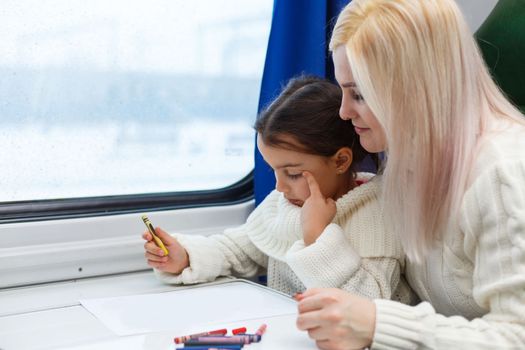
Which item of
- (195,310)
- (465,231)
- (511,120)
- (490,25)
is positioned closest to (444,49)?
(511,120)

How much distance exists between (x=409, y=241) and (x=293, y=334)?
240 millimetres

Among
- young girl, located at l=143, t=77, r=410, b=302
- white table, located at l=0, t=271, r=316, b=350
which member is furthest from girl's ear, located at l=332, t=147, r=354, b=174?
white table, located at l=0, t=271, r=316, b=350

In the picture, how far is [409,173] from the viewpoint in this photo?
1.21m

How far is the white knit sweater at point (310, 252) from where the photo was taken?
1343 millimetres

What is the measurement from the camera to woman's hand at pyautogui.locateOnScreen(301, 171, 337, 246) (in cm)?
139

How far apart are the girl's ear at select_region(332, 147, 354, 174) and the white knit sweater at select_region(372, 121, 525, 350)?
0.36m

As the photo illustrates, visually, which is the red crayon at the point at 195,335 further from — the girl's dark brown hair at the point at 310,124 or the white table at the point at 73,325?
the girl's dark brown hair at the point at 310,124

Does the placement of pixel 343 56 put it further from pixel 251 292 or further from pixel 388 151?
pixel 251 292

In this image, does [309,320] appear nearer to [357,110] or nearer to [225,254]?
[357,110]

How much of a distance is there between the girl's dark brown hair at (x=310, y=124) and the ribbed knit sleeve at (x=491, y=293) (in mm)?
402

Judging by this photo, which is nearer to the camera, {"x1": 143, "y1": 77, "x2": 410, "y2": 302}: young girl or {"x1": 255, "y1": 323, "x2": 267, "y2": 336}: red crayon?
{"x1": 255, "y1": 323, "x2": 267, "y2": 336}: red crayon

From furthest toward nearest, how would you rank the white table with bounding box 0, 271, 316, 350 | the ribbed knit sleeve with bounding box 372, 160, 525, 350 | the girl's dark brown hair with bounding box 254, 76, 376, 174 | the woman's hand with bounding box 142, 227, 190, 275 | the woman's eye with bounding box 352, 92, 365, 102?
the woman's hand with bounding box 142, 227, 190, 275, the girl's dark brown hair with bounding box 254, 76, 376, 174, the woman's eye with bounding box 352, 92, 365, 102, the white table with bounding box 0, 271, 316, 350, the ribbed knit sleeve with bounding box 372, 160, 525, 350

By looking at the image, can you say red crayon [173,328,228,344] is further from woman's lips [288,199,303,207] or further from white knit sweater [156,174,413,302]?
woman's lips [288,199,303,207]

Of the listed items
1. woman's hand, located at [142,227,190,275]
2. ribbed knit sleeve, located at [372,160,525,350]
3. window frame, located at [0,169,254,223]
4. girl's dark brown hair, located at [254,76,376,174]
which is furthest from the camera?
window frame, located at [0,169,254,223]
